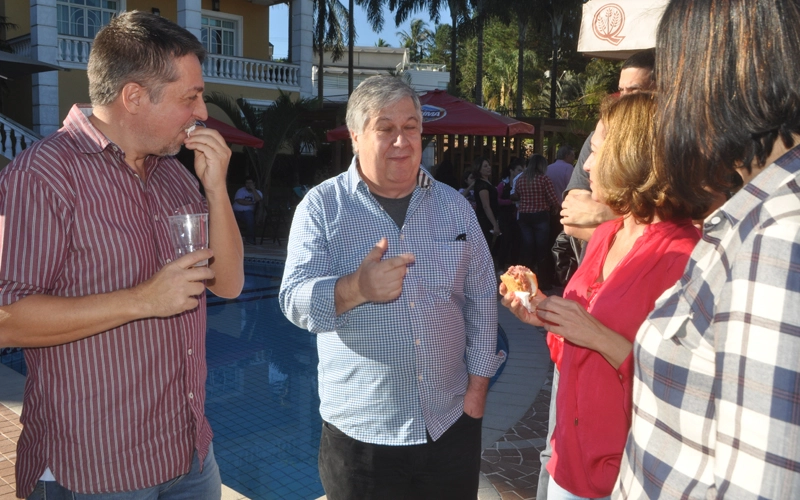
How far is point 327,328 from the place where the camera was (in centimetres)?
212

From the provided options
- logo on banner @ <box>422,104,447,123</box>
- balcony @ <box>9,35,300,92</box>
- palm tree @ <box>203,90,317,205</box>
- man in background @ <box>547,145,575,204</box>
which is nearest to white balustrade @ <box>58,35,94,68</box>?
balcony @ <box>9,35,300,92</box>

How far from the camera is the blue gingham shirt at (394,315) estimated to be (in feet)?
7.14

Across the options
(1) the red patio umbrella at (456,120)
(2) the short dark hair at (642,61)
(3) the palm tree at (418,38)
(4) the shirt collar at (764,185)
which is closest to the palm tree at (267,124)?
(1) the red patio umbrella at (456,120)

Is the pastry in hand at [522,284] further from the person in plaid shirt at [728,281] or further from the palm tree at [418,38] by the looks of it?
the palm tree at [418,38]

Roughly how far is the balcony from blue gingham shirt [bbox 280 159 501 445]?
1678cm

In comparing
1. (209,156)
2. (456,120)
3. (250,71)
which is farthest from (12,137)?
(209,156)

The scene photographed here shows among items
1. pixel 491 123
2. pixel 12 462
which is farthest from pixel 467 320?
pixel 491 123

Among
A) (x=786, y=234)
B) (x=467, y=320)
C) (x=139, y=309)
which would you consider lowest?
(x=467, y=320)

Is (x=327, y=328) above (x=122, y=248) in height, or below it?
below

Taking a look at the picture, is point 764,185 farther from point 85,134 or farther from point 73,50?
point 73,50

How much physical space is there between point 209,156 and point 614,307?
1.34m

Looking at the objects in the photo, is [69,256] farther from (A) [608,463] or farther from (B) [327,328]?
(A) [608,463]

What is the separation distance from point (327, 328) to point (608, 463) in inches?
37.7

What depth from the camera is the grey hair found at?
2320 mm
